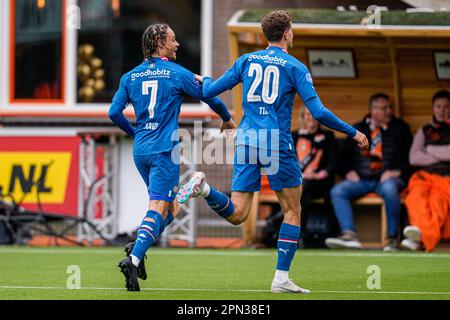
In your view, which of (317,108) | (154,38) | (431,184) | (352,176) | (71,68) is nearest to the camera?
(317,108)

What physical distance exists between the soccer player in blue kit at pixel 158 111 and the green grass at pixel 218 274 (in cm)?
63

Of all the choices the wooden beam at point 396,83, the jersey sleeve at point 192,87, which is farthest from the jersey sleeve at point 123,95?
the wooden beam at point 396,83

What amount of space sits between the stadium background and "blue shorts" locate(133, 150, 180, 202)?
22.7 feet

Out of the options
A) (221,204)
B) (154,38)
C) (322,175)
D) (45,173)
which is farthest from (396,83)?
(221,204)

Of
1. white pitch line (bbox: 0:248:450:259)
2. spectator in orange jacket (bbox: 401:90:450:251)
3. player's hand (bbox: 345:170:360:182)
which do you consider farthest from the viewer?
player's hand (bbox: 345:170:360:182)

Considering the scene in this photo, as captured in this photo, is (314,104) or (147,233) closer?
(314,104)

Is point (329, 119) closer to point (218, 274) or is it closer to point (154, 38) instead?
point (154, 38)

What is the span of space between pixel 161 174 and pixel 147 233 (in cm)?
51

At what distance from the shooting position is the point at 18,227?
15.3 meters

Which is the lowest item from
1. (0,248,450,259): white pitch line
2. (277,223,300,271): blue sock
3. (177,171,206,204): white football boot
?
(0,248,450,259): white pitch line

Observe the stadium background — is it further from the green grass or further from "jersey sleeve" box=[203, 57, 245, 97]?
"jersey sleeve" box=[203, 57, 245, 97]

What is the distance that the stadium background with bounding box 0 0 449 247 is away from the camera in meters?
16.7

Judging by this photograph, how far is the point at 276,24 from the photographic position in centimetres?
867

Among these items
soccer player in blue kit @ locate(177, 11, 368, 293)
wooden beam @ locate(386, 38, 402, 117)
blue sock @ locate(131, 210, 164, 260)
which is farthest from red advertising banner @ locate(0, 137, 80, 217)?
soccer player in blue kit @ locate(177, 11, 368, 293)
